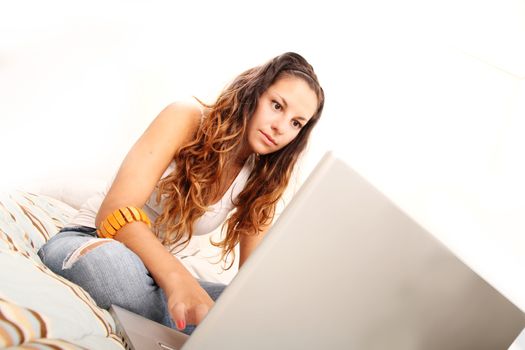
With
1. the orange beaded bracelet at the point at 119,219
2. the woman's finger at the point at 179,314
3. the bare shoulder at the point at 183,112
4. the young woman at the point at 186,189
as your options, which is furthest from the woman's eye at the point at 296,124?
the woman's finger at the point at 179,314

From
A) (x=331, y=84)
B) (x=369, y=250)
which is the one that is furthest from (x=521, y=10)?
(x=369, y=250)

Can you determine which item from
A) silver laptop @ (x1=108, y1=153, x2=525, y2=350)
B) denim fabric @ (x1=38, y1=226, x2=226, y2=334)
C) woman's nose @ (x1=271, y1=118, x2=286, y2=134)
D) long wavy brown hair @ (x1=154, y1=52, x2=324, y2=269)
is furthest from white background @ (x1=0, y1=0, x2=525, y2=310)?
silver laptop @ (x1=108, y1=153, x2=525, y2=350)

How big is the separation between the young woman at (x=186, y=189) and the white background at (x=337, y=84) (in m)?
0.92

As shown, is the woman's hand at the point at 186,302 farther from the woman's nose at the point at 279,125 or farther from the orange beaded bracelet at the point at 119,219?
the woman's nose at the point at 279,125

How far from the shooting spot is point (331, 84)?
249cm

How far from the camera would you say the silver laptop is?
482 millimetres

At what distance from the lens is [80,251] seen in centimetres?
A: 88

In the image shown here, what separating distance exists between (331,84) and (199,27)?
0.71 metres

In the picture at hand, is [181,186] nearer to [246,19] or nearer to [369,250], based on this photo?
[369,250]

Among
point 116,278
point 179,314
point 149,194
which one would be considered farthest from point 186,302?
point 149,194

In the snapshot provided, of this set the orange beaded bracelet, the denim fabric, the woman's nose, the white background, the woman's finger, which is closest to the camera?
the woman's finger

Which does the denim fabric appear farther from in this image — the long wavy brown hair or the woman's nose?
the woman's nose

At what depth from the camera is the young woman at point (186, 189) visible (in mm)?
850

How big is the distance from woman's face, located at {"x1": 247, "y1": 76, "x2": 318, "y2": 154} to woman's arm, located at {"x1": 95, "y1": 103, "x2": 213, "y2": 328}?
0.56 ft
